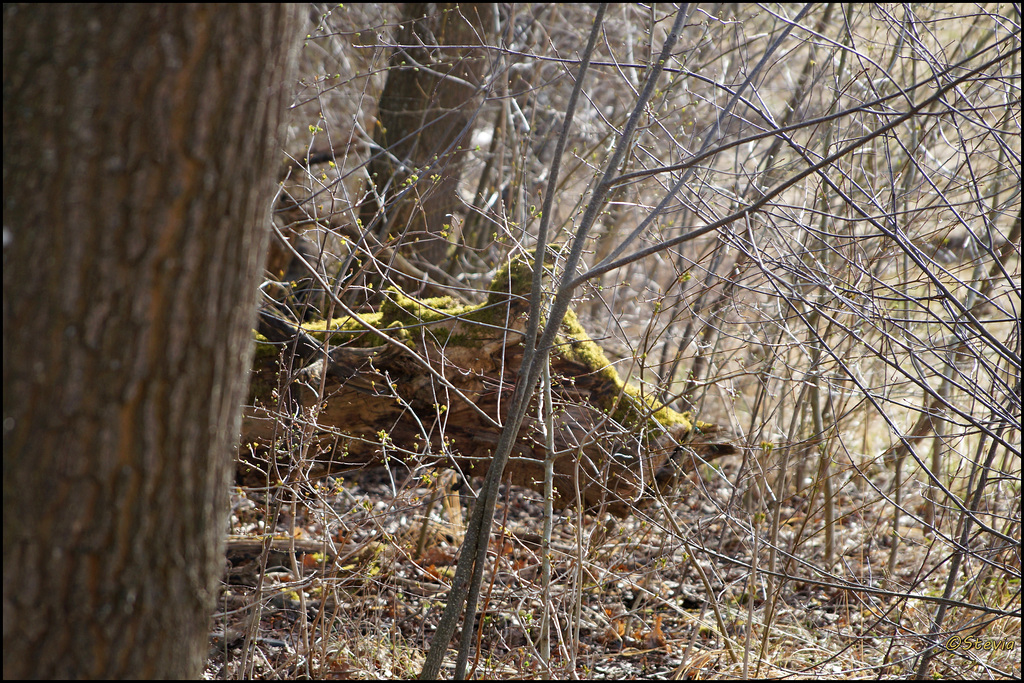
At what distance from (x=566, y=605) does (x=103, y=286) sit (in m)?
2.76

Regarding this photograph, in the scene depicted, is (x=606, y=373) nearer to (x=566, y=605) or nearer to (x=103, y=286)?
(x=566, y=605)

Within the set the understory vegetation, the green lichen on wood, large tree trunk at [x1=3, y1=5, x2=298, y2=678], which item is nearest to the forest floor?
the understory vegetation

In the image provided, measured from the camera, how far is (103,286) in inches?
47.4

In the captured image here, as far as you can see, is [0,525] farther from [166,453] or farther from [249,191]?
[249,191]

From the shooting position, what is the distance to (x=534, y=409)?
3.34 m

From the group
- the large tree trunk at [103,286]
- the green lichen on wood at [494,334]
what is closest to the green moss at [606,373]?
the green lichen on wood at [494,334]

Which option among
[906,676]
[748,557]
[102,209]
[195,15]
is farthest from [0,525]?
[748,557]

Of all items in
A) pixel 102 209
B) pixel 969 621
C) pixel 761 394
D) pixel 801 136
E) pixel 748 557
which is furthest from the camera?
pixel 801 136

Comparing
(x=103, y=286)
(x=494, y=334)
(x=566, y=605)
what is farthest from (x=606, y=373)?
(x=103, y=286)

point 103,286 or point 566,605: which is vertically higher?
point 103,286

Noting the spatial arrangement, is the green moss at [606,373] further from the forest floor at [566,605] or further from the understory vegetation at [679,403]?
the forest floor at [566,605]

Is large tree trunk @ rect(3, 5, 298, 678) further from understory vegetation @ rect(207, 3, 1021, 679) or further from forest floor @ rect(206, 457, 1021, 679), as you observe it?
forest floor @ rect(206, 457, 1021, 679)

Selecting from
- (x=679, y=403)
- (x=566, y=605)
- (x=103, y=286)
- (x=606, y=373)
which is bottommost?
(x=566, y=605)

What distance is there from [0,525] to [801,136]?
6.33 m
